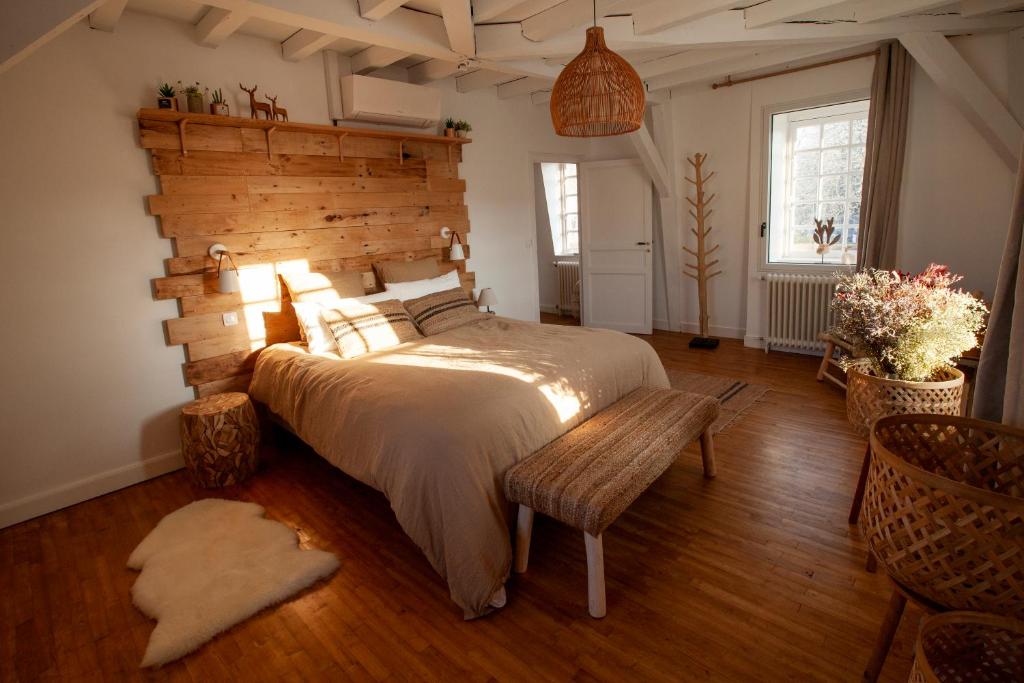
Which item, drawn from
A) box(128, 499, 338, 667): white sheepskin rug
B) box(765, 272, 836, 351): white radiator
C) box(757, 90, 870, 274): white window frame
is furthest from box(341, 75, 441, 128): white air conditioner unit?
box(765, 272, 836, 351): white radiator

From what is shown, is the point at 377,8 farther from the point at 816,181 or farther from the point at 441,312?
the point at 816,181

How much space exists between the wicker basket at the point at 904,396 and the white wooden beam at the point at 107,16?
3629mm

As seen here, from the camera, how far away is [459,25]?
2.83 meters

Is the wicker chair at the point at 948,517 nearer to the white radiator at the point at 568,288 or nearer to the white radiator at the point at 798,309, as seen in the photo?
the white radiator at the point at 798,309

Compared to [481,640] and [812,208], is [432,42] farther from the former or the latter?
[812,208]

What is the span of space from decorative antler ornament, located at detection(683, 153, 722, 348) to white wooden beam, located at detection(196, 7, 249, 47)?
13.2ft

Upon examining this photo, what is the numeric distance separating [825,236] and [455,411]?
4.21 m

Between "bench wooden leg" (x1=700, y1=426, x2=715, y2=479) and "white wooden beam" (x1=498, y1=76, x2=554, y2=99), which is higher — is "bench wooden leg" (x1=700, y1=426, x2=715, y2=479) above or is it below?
below

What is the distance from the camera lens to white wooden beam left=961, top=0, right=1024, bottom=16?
320cm

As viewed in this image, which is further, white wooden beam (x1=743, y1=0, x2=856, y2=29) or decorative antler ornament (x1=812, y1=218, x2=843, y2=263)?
decorative antler ornament (x1=812, y1=218, x2=843, y2=263)

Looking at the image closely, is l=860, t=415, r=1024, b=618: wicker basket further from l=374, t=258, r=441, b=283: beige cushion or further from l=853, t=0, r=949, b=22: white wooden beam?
l=374, t=258, r=441, b=283: beige cushion

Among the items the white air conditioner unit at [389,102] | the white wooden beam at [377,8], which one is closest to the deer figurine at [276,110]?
the white air conditioner unit at [389,102]

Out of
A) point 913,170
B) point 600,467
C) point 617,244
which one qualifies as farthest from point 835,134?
point 600,467

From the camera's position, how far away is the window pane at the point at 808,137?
15.7 feet
